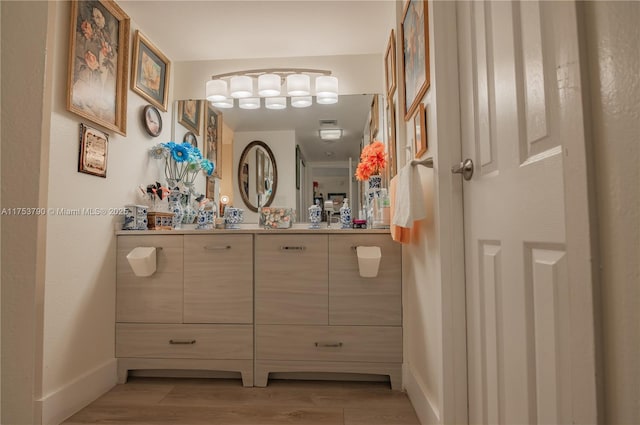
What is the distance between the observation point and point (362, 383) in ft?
6.59

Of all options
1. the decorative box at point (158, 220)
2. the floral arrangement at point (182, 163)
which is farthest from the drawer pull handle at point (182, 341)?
the floral arrangement at point (182, 163)

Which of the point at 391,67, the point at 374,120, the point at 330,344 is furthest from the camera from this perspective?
the point at 374,120

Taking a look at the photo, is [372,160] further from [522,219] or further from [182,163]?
[522,219]

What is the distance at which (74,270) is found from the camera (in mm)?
1737

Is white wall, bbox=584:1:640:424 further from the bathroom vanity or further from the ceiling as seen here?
the ceiling

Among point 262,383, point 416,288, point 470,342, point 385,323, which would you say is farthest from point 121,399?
point 470,342

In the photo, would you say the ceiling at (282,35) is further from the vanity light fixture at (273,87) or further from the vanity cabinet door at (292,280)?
the vanity cabinet door at (292,280)

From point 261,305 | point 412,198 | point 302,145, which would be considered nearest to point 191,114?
point 302,145

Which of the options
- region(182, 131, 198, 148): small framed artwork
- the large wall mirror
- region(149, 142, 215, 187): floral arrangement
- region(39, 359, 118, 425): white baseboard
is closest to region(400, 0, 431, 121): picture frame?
the large wall mirror

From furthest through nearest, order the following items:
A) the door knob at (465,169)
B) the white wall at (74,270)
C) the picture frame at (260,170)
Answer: the picture frame at (260,170) < the white wall at (74,270) < the door knob at (465,169)

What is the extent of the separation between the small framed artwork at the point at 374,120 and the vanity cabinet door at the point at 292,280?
102cm

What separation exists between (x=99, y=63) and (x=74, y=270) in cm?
112

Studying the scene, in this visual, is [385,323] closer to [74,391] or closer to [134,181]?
[74,391]

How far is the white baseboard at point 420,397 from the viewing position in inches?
54.7
